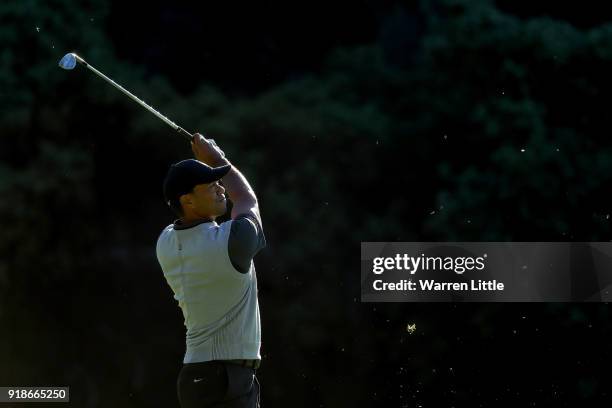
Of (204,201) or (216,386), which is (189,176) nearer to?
(204,201)

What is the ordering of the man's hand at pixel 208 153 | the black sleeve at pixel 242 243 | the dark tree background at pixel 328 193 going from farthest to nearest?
1. the dark tree background at pixel 328 193
2. the man's hand at pixel 208 153
3. the black sleeve at pixel 242 243

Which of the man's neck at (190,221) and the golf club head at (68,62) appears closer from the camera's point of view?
Result: the man's neck at (190,221)

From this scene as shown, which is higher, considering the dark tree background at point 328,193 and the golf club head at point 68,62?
the dark tree background at point 328,193

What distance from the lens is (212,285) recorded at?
2.65m

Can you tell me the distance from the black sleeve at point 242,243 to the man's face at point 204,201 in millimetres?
102

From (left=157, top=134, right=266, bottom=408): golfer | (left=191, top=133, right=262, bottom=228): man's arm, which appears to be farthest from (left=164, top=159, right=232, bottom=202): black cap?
(left=191, top=133, right=262, bottom=228): man's arm

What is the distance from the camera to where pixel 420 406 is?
7.93 m

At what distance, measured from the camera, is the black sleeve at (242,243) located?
2.59 m

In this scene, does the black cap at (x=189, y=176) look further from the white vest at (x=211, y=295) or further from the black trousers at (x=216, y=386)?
the black trousers at (x=216, y=386)

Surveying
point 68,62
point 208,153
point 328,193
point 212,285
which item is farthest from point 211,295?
point 328,193

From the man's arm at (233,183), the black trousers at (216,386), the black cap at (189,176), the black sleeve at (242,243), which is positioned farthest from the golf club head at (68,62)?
the black trousers at (216,386)

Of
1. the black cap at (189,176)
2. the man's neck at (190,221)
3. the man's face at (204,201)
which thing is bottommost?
the man's neck at (190,221)

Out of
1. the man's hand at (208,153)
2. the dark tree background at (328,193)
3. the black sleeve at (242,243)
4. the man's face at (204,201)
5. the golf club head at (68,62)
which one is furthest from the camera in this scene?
the dark tree background at (328,193)

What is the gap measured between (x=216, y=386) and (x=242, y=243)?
1.17ft
